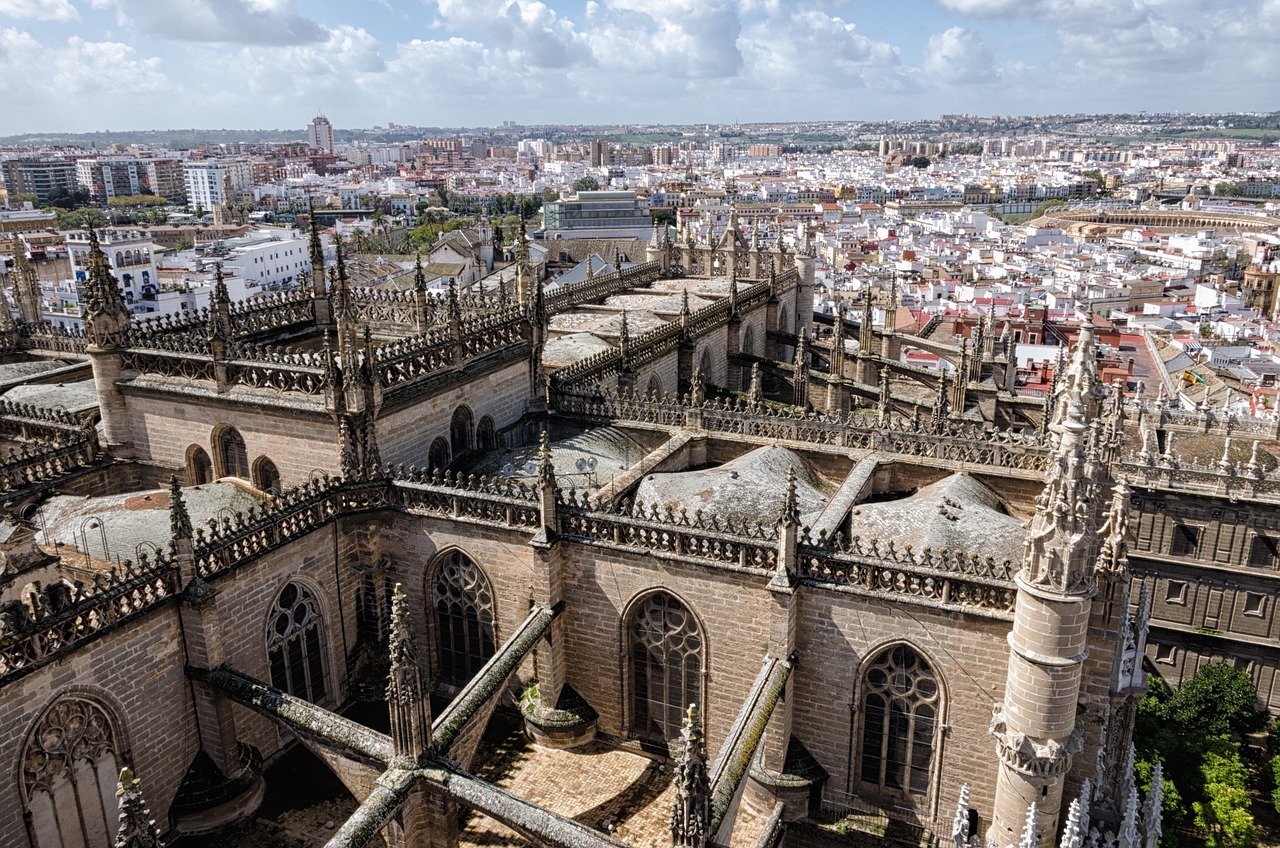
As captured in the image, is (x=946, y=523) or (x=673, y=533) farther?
(x=946, y=523)

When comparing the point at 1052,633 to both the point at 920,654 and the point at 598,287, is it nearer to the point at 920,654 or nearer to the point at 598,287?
the point at 920,654

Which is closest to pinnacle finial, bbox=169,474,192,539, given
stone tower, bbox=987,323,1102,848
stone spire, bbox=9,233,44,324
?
stone tower, bbox=987,323,1102,848

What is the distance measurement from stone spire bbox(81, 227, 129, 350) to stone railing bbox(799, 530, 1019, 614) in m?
18.0

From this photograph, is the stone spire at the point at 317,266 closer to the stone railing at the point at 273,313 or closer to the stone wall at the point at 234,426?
the stone railing at the point at 273,313

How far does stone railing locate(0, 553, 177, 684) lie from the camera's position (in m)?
14.9

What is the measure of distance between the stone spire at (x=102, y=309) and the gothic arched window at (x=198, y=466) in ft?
11.1

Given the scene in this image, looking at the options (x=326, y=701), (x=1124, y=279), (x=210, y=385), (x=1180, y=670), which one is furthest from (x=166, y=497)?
(x=1124, y=279)

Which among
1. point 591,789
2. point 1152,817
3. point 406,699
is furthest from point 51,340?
point 1152,817

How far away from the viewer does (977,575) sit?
17.0 meters

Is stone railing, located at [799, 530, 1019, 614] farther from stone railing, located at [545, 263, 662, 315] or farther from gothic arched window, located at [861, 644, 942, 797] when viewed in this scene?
stone railing, located at [545, 263, 662, 315]

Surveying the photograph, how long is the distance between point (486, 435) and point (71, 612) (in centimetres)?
1232

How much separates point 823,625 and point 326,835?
34.7 feet

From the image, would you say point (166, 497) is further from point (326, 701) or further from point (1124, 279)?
point (1124, 279)

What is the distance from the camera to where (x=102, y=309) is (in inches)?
922
